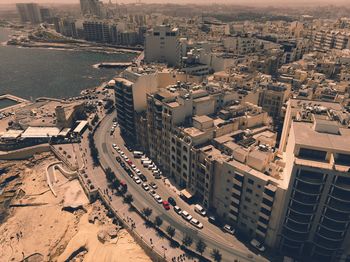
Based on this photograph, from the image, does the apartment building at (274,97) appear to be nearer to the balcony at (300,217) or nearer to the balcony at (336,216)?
the balcony at (300,217)

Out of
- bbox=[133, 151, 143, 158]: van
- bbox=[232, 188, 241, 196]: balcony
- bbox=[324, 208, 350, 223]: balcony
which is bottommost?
bbox=[133, 151, 143, 158]: van

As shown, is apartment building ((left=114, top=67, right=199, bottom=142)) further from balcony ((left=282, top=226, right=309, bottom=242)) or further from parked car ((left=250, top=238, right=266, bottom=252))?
balcony ((left=282, top=226, right=309, bottom=242))

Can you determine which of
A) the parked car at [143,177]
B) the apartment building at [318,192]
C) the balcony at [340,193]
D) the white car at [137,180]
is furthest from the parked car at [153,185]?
the balcony at [340,193]

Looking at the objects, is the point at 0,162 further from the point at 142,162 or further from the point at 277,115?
the point at 277,115

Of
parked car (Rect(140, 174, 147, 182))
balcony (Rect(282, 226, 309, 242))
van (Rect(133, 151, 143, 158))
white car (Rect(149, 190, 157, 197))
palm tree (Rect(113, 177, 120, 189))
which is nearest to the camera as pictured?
balcony (Rect(282, 226, 309, 242))

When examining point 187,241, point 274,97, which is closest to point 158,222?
point 187,241

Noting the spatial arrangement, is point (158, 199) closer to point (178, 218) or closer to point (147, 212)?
point (147, 212)

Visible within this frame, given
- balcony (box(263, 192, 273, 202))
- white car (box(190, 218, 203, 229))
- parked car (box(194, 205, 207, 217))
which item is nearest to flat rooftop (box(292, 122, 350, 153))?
balcony (box(263, 192, 273, 202))
